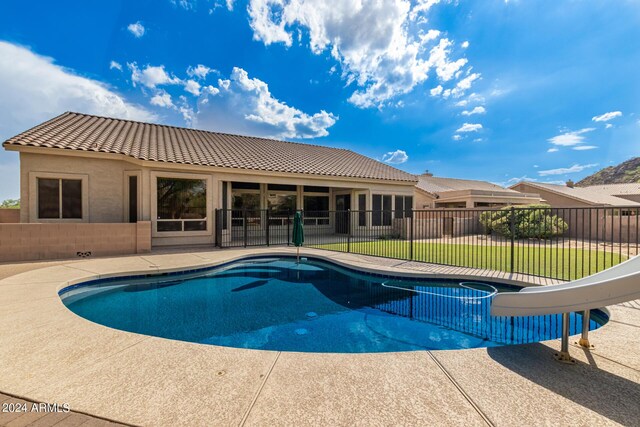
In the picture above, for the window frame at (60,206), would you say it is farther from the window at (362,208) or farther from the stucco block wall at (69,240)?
the window at (362,208)

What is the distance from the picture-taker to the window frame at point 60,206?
9.87 m

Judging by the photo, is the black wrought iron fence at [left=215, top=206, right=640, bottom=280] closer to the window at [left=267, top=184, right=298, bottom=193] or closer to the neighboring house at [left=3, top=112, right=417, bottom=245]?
the neighboring house at [left=3, top=112, right=417, bottom=245]

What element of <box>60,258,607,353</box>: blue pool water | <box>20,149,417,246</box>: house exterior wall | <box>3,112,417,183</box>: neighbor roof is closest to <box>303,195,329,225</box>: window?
<box>3,112,417,183</box>: neighbor roof

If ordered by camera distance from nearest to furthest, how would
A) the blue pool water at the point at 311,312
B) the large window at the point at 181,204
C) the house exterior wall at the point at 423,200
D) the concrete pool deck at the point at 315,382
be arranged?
the concrete pool deck at the point at 315,382
the blue pool water at the point at 311,312
the large window at the point at 181,204
the house exterior wall at the point at 423,200

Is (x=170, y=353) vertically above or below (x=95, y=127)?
below

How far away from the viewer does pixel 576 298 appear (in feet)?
7.92

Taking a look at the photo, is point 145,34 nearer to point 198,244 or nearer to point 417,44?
point 198,244

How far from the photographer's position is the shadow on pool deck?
208cm

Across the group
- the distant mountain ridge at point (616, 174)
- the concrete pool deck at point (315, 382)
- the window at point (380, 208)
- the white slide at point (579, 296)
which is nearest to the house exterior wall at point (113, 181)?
the window at point (380, 208)

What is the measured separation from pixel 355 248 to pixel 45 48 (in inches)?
578

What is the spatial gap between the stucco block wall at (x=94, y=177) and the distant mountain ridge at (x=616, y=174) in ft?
298

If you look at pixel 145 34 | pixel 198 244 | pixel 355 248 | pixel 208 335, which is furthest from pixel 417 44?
pixel 208 335

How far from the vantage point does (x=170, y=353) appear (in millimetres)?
2990

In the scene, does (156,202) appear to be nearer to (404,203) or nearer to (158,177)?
(158,177)
